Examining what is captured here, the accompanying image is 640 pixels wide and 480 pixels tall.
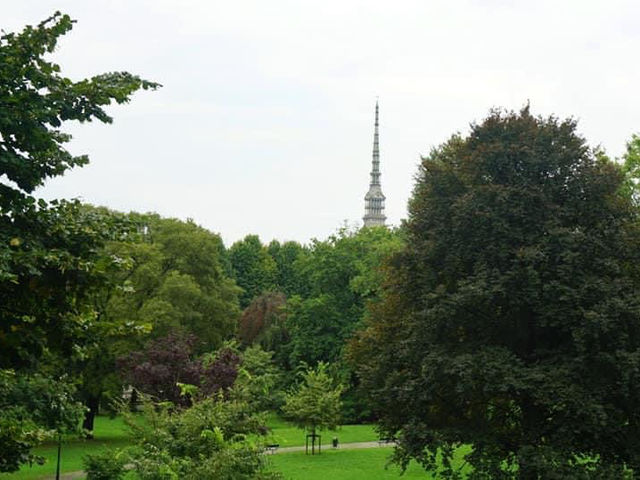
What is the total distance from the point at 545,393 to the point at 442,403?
3.37m

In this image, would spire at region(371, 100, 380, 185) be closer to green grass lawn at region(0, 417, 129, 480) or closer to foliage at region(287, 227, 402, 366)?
foliage at region(287, 227, 402, 366)

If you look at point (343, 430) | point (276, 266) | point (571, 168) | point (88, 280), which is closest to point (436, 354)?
point (571, 168)

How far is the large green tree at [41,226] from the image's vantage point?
6.66m

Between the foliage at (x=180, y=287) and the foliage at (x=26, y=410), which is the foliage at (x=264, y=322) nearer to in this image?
the foliage at (x=180, y=287)

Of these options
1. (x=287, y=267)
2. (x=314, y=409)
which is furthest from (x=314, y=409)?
(x=287, y=267)

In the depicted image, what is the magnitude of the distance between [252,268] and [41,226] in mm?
72160

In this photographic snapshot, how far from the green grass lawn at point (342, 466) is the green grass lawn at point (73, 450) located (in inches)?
230

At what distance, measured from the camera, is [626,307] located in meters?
16.5

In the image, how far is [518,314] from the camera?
18391mm

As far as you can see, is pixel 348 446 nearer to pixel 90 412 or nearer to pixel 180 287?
pixel 180 287

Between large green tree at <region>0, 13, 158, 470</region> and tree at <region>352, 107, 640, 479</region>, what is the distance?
37.1 feet

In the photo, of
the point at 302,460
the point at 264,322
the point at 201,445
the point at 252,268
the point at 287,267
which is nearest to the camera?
the point at 201,445

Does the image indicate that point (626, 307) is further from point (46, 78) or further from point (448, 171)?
point (46, 78)

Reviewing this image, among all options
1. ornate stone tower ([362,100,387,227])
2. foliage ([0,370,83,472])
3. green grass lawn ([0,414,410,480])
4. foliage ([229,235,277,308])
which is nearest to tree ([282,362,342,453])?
green grass lawn ([0,414,410,480])
